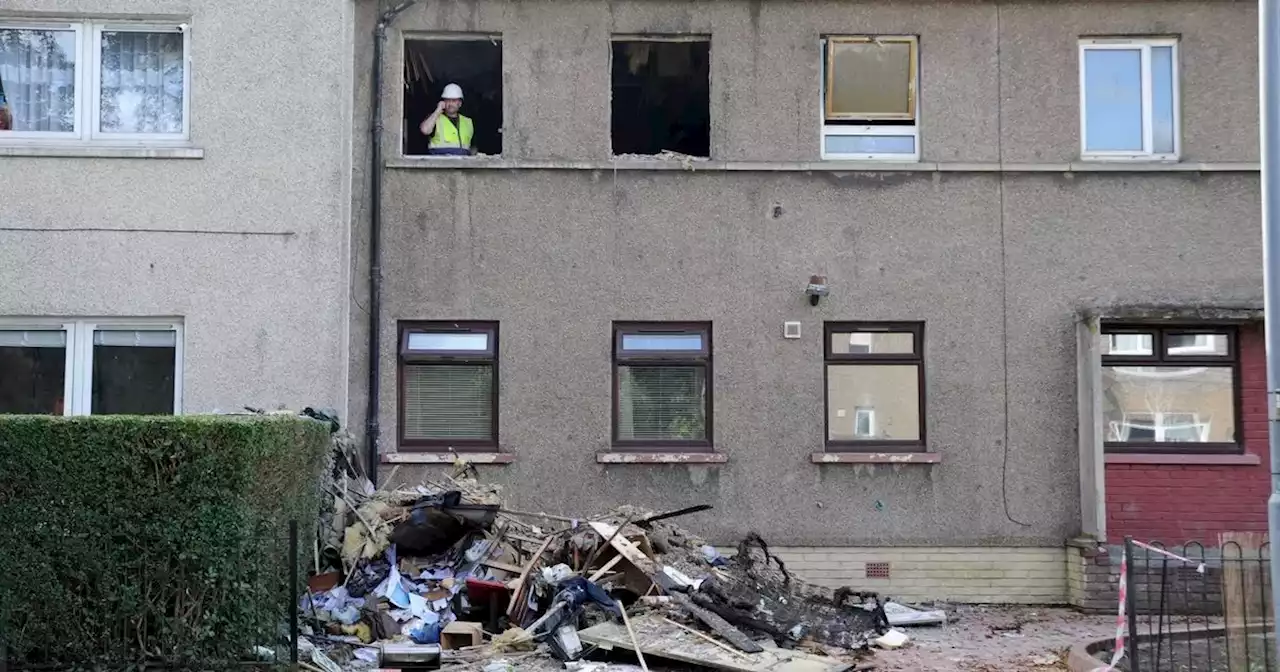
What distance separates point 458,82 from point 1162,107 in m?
7.15

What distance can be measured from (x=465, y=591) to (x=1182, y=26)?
29.0ft

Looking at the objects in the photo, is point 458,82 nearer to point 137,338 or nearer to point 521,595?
point 137,338

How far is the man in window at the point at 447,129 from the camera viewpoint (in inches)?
471

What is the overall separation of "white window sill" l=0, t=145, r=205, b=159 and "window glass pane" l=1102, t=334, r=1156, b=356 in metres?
9.17

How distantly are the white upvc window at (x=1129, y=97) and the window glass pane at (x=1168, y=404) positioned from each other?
2.21 m

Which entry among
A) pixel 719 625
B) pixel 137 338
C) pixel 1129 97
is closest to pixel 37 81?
pixel 137 338

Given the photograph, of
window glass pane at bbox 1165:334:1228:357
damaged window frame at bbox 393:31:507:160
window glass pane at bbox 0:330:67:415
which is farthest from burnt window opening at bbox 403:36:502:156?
window glass pane at bbox 1165:334:1228:357

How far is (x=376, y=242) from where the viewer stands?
38.2 feet

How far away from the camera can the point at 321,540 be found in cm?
995

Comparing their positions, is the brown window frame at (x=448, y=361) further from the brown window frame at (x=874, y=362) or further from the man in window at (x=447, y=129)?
the brown window frame at (x=874, y=362)

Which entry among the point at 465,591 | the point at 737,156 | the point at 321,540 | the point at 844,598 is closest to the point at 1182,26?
the point at 737,156

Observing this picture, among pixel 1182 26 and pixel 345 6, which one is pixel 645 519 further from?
pixel 1182 26

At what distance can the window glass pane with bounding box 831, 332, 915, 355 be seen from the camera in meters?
11.8

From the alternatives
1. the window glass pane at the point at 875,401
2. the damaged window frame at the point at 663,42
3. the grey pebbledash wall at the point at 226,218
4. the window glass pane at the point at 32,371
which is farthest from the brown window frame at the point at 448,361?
the window glass pane at the point at 875,401
